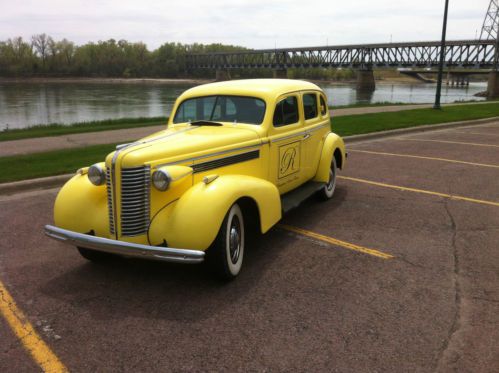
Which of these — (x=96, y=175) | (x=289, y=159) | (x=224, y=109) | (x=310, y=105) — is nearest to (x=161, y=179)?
(x=96, y=175)

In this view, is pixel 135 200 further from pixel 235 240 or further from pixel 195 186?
pixel 235 240

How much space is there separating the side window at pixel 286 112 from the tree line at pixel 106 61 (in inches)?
5150

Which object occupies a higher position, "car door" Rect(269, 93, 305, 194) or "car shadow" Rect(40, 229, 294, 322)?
"car door" Rect(269, 93, 305, 194)

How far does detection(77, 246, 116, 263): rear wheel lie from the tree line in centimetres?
13121

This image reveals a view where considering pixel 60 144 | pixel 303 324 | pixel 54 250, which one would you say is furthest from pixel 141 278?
pixel 60 144

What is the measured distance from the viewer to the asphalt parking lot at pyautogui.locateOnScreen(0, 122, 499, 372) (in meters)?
2.99

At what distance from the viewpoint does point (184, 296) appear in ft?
12.5

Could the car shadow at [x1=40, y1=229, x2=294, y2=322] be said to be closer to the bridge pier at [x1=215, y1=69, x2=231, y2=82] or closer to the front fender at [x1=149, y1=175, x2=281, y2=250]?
the front fender at [x1=149, y1=175, x2=281, y2=250]

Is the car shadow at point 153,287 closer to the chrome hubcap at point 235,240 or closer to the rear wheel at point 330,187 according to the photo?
the chrome hubcap at point 235,240

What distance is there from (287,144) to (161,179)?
6.98 feet

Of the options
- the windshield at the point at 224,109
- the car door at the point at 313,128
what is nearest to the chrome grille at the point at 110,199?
the windshield at the point at 224,109

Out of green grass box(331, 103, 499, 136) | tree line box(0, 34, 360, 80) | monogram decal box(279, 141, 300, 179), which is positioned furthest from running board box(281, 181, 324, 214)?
tree line box(0, 34, 360, 80)

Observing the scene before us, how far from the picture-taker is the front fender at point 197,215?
3586mm

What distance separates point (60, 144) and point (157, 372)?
965 centimetres
